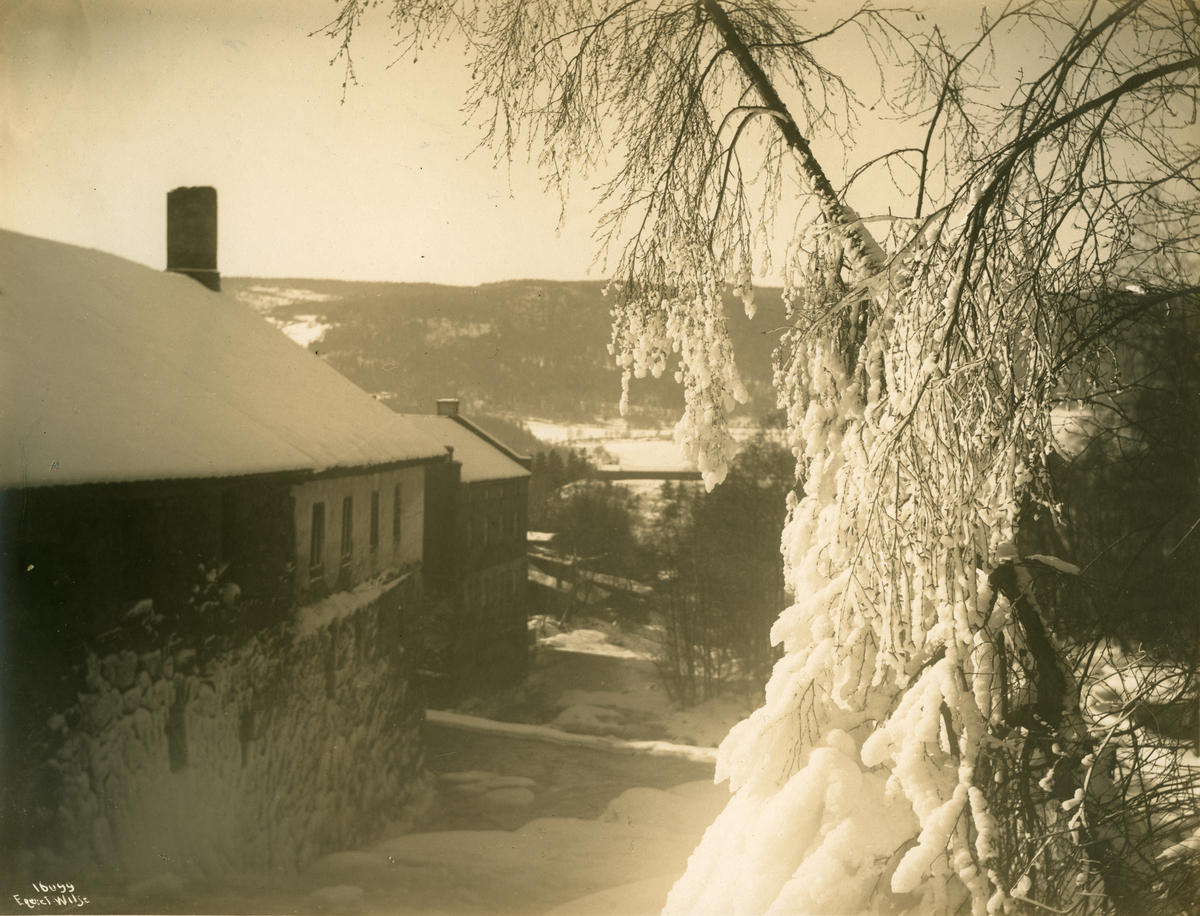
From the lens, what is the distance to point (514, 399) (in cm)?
1107

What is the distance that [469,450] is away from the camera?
11398mm

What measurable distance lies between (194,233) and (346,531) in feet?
10.6

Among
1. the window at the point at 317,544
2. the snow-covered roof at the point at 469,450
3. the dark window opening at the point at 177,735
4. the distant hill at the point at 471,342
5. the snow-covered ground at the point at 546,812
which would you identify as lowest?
the snow-covered ground at the point at 546,812

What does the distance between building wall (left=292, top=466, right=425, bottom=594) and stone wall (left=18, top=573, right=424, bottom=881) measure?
25 cm

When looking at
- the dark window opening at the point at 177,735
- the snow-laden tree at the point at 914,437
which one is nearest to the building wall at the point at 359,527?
the dark window opening at the point at 177,735

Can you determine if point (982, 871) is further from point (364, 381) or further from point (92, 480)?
point (364, 381)

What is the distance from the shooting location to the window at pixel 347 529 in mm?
8555

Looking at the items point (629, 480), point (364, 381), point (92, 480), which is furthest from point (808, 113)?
point (629, 480)

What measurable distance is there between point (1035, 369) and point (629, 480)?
466 inches
